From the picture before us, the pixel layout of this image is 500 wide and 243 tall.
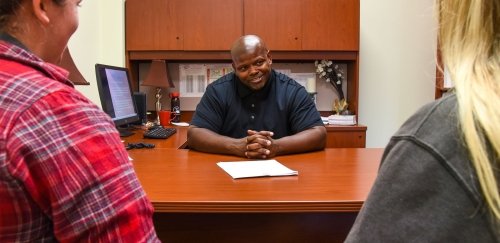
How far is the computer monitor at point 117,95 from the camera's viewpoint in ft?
7.39

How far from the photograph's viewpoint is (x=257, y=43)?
2.18m

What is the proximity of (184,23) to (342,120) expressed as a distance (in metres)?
1.55

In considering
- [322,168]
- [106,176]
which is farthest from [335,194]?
[106,176]

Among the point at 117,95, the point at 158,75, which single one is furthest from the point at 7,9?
the point at 158,75

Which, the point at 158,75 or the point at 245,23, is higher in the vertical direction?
the point at 245,23

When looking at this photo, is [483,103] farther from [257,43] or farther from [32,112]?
[257,43]

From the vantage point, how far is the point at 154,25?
3.42m

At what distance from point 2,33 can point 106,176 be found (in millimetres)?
331

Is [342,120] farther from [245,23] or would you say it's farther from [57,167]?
[57,167]

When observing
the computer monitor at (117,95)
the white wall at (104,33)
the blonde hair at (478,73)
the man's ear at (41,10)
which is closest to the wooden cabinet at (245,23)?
the white wall at (104,33)

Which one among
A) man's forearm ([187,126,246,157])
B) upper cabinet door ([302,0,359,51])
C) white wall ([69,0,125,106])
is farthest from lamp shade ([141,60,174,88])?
man's forearm ([187,126,246,157])

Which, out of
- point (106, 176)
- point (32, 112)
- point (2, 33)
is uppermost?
point (2, 33)

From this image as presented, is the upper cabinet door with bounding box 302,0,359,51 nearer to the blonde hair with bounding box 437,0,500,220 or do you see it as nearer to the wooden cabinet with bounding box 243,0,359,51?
the wooden cabinet with bounding box 243,0,359,51

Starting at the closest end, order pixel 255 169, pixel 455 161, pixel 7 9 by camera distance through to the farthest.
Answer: pixel 455 161 → pixel 7 9 → pixel 255 169
